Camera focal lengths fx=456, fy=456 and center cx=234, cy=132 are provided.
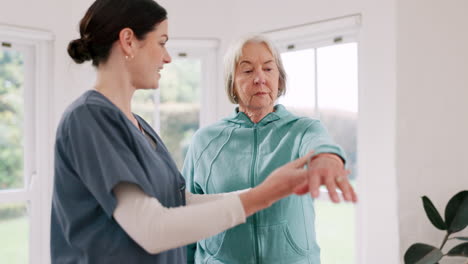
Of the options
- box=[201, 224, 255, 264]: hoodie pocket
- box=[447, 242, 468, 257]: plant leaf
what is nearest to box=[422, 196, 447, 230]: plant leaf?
box=[447, 242, 468, 257]: plant leaf

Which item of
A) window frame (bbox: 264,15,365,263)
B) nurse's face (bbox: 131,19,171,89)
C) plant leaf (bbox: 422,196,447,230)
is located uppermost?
window frame (bbox: 264,15,365,263)

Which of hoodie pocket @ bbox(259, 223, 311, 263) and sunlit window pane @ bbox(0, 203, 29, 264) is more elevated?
hoodie pocket @ bbox(259, 223, 311, 263)

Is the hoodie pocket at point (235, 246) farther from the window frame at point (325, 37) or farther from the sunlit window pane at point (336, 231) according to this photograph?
the sunlit window pane at point (336, 231)

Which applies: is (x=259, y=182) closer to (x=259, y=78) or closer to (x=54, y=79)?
(x=259, y=78)

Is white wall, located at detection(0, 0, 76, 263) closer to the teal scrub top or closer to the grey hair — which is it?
the grey hair

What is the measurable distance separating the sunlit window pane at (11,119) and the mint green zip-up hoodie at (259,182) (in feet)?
5.84

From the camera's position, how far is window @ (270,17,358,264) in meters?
2.77

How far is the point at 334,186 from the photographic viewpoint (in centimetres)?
89

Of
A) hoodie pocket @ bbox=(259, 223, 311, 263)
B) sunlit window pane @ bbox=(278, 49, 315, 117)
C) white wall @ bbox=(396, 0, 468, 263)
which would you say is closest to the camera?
hoodie pocket @ bbox=(259, 223, 311, 263)

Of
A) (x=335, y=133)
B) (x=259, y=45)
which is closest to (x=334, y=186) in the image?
(x=259, y=45)

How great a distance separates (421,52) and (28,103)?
2364 millimetres

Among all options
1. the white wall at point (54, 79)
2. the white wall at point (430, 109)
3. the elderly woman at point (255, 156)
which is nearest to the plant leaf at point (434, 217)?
the white wall at point (430, 109)

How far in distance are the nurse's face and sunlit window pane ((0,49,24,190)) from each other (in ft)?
7.03

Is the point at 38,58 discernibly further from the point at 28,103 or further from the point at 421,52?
the point at 421,52
